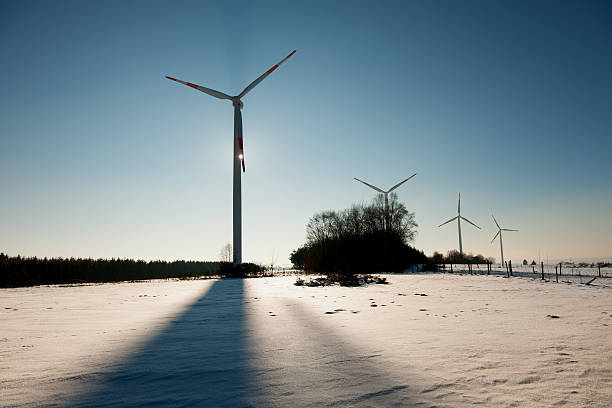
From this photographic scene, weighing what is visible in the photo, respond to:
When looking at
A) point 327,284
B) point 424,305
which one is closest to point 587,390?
point 424,305

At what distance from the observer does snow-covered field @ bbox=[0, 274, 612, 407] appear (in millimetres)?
2395

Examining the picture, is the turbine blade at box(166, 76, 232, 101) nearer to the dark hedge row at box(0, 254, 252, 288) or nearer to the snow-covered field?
the dark hedge row at box(0, 254, 252, 288)

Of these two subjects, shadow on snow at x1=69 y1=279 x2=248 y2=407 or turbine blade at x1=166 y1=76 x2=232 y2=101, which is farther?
→ turbine blade at x1=166 y1=76 x2=232 y2=101

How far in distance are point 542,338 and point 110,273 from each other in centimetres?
6600

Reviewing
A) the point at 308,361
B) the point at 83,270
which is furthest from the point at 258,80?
the point at 83,270

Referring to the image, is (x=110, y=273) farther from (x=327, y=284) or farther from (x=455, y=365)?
(x=455, y=365)

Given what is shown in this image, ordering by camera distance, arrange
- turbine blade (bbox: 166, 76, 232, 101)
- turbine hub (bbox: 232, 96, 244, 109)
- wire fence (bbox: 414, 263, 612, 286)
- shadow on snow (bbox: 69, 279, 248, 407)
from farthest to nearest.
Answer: turbine hub (bbox: 232, 96, 244, 109)
turbine blade (bbox: 166, 76, 232, 101)
wire fence (bbox: 414, 263, 612, 286)
shadow on snow (bbox: 69, 279, 248, 407)

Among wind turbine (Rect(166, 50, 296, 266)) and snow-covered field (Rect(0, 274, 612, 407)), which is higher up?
wind turbine (Rect(166, 50, 296, 266))

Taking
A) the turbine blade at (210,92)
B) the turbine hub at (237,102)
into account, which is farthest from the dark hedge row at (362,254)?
the turbine blade at (210,92)

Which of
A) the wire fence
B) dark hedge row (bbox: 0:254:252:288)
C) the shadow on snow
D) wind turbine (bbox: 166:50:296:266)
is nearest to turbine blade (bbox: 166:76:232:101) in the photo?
wind turbine (bbox: 166:50:296:266)

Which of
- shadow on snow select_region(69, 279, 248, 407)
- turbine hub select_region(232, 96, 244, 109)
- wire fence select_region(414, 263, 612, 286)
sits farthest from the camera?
turbine hub select_region(232, 96, 244, 109)

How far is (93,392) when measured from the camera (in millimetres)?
2469

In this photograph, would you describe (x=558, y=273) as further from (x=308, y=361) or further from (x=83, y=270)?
(x=83, y=270)

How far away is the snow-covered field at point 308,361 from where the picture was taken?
2395 mm
